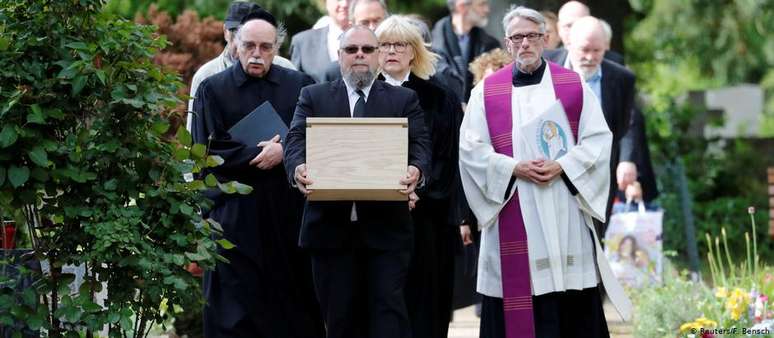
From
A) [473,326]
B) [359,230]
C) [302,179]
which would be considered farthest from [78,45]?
[473,326]

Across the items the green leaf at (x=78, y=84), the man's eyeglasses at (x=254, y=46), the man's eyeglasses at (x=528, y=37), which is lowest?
the green leaf at (x=78, y=84)

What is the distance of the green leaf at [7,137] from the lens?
706cm

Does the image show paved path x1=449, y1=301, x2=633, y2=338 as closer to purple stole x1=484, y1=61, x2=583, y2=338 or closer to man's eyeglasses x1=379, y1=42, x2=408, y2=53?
purple stole x1=484, y1=61, x2=583, y2=338


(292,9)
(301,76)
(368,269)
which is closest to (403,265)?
(368,269)

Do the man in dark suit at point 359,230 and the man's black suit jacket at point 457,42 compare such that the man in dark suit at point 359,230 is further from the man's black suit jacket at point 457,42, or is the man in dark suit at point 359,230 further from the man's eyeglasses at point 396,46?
the man's black suit jacket at point 457,42

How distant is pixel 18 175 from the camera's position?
7.12 meters

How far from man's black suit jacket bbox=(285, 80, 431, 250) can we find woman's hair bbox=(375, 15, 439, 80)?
0.98m

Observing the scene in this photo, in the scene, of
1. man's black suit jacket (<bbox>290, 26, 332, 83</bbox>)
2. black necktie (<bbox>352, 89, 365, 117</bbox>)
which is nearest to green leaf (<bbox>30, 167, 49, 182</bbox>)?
black necktie (<bbox>352, 89, 365, 117</bbox>)

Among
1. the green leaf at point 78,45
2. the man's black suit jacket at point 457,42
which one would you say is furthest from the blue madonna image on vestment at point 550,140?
the man's black suit jacket at point 457,42

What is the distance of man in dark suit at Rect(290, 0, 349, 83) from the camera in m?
11.5

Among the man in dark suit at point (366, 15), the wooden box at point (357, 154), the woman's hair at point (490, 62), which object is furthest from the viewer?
the woman's hair at point (490, 62)

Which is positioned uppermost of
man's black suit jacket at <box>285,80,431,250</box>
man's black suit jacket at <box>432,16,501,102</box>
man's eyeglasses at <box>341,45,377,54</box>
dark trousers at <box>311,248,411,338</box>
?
man's black suit jacket at <box>432,16,501,102</box>

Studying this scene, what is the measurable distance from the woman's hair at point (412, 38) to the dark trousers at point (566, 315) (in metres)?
1.43

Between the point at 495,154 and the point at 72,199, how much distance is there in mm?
2722
